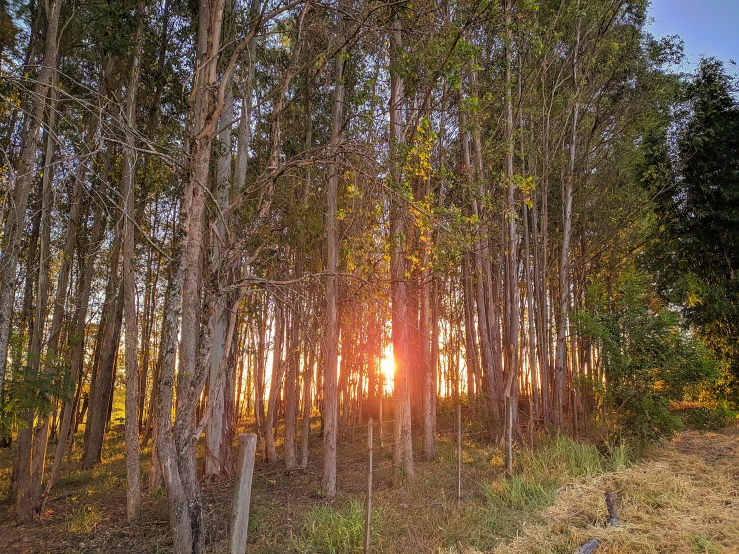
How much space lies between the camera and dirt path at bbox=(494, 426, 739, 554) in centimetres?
407

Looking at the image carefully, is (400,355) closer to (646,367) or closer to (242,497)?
(646,367)

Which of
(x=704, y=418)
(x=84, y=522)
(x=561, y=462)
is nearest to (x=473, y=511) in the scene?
(x=561, y=462)

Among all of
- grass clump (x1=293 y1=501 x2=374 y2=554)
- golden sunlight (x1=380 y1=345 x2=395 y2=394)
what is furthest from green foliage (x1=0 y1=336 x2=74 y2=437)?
golden sunlight (x1=380 y1=345 x2=395 y2=394)

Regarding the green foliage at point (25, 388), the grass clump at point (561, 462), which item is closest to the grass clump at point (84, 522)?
the green foliage at point (25, 388)

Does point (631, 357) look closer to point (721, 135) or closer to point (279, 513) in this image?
point (279, 513)

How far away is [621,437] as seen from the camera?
748cm

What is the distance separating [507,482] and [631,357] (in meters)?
3.21

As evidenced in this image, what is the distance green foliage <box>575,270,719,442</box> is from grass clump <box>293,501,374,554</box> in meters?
4.90

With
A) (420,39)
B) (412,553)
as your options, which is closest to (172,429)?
(412,553)

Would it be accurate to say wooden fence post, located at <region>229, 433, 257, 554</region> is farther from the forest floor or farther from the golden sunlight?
the golden sunlight

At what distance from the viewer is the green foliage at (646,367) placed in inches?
281

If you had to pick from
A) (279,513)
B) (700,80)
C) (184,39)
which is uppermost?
(700,80)

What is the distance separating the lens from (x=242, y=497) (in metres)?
2.75

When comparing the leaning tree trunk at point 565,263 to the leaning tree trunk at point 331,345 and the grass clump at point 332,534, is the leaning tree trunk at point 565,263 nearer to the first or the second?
the leaning tree trunk at point 331,345
